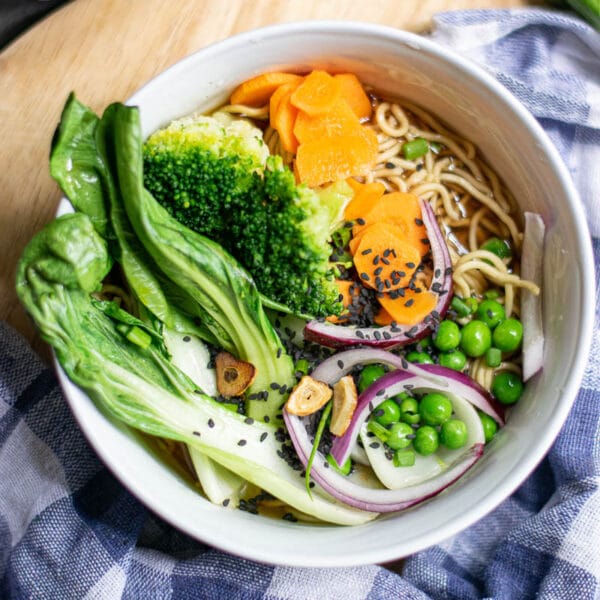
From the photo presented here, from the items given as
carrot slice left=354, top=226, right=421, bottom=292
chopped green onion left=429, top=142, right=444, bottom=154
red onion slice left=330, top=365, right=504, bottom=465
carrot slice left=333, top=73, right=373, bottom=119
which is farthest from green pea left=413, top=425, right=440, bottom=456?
carrot slice left=333, top=73, right=373, bottom=119

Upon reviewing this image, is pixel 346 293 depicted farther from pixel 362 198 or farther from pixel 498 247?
pixel 498 247

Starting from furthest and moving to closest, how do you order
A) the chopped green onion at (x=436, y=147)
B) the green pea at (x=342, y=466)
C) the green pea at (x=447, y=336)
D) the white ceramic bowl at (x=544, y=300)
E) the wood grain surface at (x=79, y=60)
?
the chopped green onion at (x=436, y=147), the wood grain surface at (x=79, y=60), the green pea at (x=447, y=336), the green pea at (x=342, y=466), the white ceramic bowl at (x=544, y=300)

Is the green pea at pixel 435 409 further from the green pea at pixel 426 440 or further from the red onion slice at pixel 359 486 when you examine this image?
the red onion slice at pixel 359 486

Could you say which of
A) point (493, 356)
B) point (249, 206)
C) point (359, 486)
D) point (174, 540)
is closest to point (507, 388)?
point (493, 356)

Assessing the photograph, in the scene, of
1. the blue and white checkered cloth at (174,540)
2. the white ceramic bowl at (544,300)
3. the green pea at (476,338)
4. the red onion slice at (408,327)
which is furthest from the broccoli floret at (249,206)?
the blue and white checkered cloth at (174,540)

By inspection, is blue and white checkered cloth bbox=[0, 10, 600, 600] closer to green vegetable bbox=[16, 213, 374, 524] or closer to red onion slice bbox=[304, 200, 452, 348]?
green vegetable bbox=[16, 213, 374, 524]
